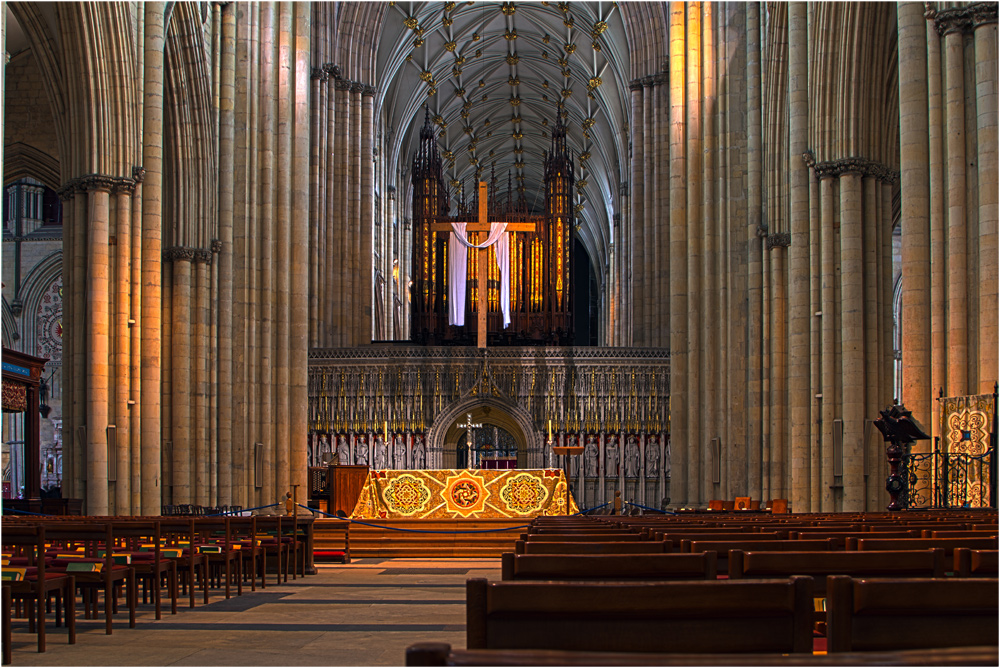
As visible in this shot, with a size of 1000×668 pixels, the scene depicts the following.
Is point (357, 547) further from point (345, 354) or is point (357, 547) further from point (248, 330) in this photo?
point (345, 354)

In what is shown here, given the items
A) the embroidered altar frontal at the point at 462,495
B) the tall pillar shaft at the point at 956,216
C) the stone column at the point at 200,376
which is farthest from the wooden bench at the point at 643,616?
the stone column at the point at 200,376

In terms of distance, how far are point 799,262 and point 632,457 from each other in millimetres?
8494

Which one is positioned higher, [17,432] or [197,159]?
[197,159]

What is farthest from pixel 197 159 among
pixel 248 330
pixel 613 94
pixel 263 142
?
pixel 613 94

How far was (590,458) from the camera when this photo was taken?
1011 inches

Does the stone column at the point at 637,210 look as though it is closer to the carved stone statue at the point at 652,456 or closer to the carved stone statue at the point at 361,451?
the carved stone statue at the point at 652,456

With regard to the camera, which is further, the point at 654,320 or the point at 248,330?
the point at 654,320

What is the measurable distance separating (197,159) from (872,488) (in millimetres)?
12874

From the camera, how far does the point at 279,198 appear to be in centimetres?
2255

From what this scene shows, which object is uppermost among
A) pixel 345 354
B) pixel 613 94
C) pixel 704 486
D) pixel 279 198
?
pixel 613 94

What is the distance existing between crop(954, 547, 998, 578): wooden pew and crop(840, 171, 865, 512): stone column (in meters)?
13.0

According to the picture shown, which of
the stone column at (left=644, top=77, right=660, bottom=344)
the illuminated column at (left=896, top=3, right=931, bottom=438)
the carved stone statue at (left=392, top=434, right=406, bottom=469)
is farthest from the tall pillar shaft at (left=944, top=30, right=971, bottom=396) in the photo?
the stone column at (left=644, top=77, right=660, bottom=344)

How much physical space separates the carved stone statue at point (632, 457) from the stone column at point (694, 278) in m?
1.93

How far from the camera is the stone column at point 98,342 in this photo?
15570 mm
